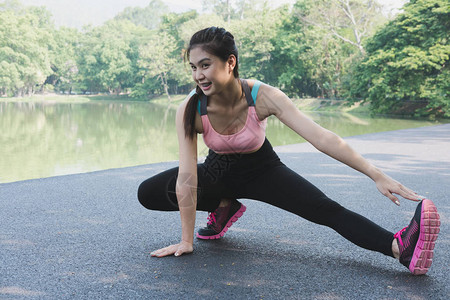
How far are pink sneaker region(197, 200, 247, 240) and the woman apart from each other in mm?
36

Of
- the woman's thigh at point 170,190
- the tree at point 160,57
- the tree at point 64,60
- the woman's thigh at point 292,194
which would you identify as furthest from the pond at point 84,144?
the tree at point 64,60

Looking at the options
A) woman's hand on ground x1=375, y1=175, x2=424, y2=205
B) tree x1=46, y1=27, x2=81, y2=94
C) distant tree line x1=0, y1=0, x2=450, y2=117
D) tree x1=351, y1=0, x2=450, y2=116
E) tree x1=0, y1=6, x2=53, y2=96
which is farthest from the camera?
tree x1=46, y1=27, x2=81, y2=94

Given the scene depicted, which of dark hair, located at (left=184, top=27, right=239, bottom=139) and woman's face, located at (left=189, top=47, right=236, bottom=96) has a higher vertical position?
dark hair, located at (left=184, top=27, right=239, bottom=139)

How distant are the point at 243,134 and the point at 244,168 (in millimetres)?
176

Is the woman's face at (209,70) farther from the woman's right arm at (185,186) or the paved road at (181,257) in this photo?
the paved road at (181,257)

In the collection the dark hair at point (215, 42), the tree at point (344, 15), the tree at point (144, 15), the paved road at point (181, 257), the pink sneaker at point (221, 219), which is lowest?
the paved road at point (181, 257)

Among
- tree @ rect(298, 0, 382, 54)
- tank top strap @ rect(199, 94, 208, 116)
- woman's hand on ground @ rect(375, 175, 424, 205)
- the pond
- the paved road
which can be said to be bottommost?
the pond

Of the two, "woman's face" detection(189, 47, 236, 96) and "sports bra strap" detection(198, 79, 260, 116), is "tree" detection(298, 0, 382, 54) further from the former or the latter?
"woman's face" detection(189, 47, 236, 96)

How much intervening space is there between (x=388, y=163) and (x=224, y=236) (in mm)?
3364

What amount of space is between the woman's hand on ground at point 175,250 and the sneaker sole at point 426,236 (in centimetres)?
95

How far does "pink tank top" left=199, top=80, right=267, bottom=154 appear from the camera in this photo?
1914 millimetres

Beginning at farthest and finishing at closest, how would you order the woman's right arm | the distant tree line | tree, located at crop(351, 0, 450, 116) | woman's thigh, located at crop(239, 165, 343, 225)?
the distant tree line → tree, located at crop(351, 0, 450, 116) → the woman's right arm → woman's thigh, located at crop(239, 165, 343, 225)

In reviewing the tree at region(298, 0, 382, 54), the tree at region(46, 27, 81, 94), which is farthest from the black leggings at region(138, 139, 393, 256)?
the tree at region(46, 27, 81, 94)

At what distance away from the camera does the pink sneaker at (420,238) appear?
64.0 inches
